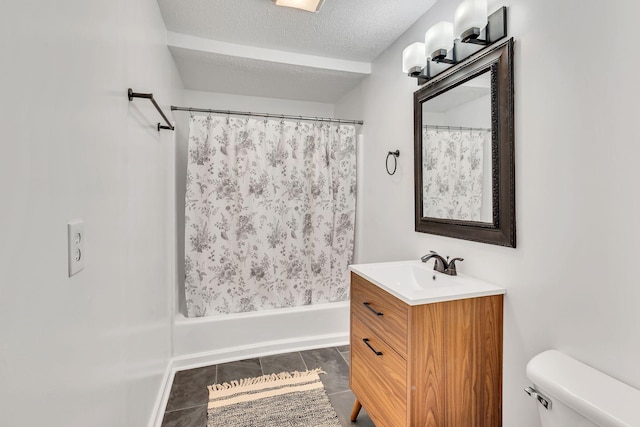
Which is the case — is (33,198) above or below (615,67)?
below

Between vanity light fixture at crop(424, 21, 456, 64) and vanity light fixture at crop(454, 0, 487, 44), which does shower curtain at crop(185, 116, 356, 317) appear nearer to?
vanity light fixture at crop(424, 21, 456, 64)

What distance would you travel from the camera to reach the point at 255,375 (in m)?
2.06

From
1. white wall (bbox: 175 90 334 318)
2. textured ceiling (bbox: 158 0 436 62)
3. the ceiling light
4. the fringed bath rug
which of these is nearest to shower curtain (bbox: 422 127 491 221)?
textured ceiling (bbox: 158 0 436 62)

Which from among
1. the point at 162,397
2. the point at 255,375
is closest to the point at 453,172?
the point at 255,375

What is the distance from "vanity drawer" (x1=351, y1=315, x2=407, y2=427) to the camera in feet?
3.95

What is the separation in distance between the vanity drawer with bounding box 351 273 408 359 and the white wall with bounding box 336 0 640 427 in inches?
19.2

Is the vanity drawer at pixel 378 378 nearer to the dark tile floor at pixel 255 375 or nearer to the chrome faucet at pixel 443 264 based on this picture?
the dark tile floor at pixel 255 375

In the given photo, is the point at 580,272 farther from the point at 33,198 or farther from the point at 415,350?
the point at 33,198

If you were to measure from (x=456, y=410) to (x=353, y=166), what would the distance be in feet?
6.38

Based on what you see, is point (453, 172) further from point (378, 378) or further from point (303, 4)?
point (303, 4)

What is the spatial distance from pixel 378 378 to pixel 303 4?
2022 millimetres

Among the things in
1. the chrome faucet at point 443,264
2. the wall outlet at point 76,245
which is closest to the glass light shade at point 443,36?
the chrome faucet at point 443,264

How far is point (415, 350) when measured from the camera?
1.15 meters

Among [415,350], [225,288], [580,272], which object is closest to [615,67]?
[580,272]
